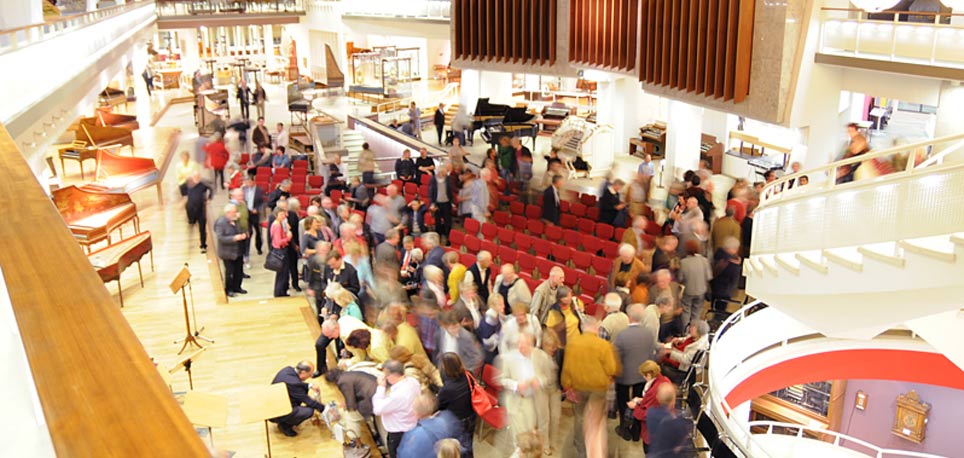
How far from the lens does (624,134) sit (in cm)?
2238

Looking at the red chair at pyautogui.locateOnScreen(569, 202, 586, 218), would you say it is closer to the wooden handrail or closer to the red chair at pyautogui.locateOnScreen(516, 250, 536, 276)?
the red chair at pyautogui.locateOnScreen(516, 250, 536, 276)

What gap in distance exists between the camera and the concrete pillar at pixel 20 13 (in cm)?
1431

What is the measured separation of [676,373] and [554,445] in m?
1.69

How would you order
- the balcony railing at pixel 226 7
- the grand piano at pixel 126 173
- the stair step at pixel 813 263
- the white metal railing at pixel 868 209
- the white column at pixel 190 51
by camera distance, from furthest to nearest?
the white column at pixel 190 51 → the balcony railing at pixel 226 7 → the grand piano at pixel 126 173 → the stair step at pixel 813 263 → the white metal railing at pixel 868 209

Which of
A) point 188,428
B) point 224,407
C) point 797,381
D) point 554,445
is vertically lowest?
point 797,381

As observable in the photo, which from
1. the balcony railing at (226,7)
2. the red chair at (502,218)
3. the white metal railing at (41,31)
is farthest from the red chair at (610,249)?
the balcony railing at (226,7)

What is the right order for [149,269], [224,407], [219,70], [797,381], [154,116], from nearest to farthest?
[224,407] → [797,381] → [149,269] → [154,116] → [219,70]

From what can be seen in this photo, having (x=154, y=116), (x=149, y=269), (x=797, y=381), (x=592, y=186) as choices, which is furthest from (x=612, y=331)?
(x=154, y=116)

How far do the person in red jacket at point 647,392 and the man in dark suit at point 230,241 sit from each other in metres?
6.24

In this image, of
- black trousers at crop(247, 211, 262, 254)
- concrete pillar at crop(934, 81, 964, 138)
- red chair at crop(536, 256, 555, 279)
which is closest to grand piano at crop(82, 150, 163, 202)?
black trousers at crop(247, 211, 262, 254)

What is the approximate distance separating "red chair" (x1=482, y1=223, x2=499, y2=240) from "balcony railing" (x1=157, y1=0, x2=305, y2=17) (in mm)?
27195

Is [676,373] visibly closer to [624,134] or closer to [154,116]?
[624,134]

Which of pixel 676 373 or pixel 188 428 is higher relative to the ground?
pixel 188 428

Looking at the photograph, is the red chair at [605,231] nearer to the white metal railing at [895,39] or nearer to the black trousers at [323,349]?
the black trousers at [323,349]
